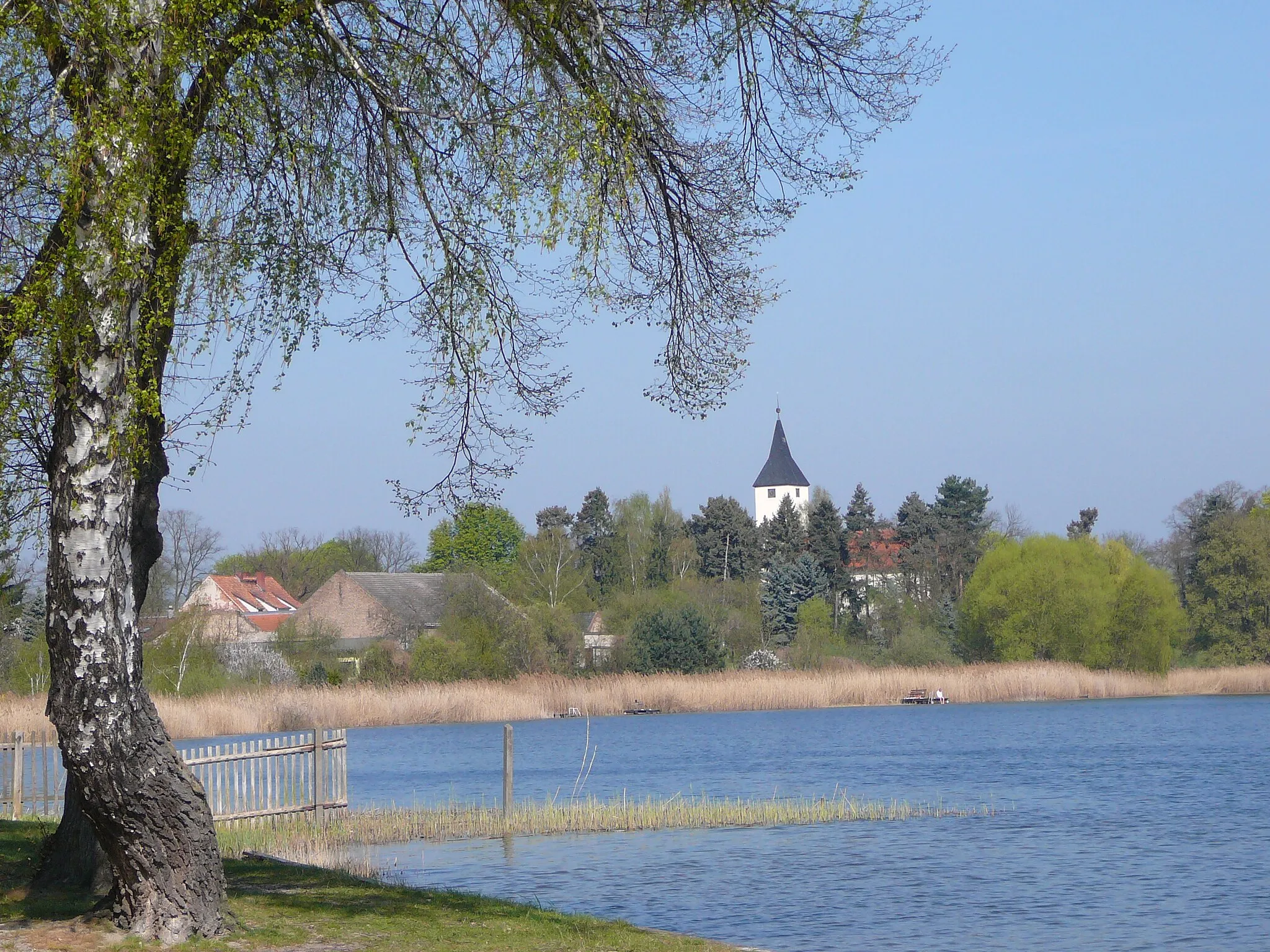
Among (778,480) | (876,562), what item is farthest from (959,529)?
(778,480)

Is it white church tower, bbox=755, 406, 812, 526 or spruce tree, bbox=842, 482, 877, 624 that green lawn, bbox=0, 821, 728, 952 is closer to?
spruce tree, bbox=842, 482, 877, 624

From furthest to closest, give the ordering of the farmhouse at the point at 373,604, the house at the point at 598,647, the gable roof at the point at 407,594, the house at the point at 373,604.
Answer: the gable roof at the point at 407,594 < the farmhouse at the point at 373,604 < the house at the point at 373,604 < the house at the point at 598,647

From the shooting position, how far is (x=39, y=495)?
1034 cm

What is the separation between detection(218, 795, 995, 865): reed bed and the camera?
1953 cm

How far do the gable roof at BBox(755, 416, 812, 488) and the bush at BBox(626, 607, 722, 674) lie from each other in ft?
323

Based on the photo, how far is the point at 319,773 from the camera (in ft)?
62.6

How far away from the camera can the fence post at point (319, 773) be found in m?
18.8

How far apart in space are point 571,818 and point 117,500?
49.3 feet

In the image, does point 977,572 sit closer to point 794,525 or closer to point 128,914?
point 794,525

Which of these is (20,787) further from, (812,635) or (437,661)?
(812,635)

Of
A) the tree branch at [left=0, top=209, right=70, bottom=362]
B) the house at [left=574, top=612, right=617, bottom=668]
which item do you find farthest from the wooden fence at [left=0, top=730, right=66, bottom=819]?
the house at [left=574, top=612, right=617, bottom=668]

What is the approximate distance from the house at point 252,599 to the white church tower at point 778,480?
66.4m

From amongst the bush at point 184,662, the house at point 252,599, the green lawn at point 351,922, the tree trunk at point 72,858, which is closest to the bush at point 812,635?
the house at point 252,599

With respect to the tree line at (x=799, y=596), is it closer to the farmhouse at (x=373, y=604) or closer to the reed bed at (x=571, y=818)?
the farmhouse at (x=373, y=604)
